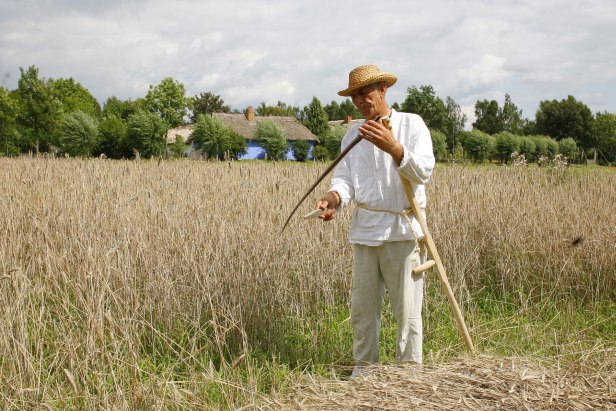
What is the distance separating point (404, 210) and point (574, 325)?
76.5 inches

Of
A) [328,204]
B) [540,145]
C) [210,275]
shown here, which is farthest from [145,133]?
[540,145]

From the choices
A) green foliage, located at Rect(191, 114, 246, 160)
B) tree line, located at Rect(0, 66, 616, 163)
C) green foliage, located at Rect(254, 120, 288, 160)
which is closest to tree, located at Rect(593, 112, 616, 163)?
tree line, located at Rect(0, 66, 616, 163)

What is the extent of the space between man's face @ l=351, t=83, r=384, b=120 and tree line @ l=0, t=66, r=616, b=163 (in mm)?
5768

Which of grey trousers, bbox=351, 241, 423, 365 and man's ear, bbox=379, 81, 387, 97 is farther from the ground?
man's ear, bbox=379, 81, 387, 97

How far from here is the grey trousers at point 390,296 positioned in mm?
2877

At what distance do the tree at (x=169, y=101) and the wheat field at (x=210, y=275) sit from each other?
53.3 metres

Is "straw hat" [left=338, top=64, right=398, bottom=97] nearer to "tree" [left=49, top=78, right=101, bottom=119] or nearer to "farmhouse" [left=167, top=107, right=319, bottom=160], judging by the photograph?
"farmhouse" [left=167, top=107, right=319, bottom=160]

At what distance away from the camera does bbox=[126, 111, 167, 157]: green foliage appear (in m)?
30.0

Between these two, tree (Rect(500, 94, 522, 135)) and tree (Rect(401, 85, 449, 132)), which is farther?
tree (Rect(500, 94, 522, 135))

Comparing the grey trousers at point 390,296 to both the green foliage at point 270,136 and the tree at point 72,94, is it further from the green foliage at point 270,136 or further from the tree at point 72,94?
the tree at point 72,94

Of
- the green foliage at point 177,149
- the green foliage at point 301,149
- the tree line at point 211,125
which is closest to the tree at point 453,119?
the tree line at point 211,125

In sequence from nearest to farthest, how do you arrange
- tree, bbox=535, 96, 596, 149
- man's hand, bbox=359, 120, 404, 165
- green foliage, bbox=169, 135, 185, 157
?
man's hand, bbox=359, 120, 404, 165 < green foliage, bbox=169, 135, 185, 157 < tree, bbox=535, 96, 596, 149

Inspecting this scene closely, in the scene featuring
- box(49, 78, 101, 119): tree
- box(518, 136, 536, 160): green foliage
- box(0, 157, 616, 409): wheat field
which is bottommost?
box(0, 157, 616, 409): wheat field

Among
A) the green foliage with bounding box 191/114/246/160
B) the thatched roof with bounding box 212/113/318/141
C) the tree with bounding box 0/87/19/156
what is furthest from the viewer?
the thatched roof with bounding box 212/113/318/141
